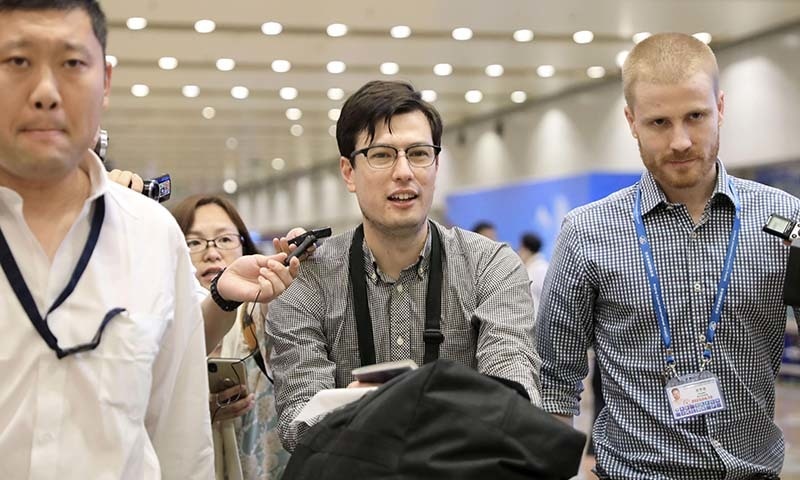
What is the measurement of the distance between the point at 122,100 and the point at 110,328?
1920cm

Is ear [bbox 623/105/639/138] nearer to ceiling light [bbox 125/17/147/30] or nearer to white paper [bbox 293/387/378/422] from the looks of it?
white paper [bbox 293/387/378/422]

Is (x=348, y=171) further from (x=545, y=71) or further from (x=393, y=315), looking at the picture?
(x=545, y=71)

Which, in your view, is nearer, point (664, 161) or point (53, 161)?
point (53, 161)

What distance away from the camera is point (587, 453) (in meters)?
8.30

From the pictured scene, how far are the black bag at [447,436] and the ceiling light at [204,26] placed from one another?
1221 centimetres

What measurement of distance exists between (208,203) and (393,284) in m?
1.69

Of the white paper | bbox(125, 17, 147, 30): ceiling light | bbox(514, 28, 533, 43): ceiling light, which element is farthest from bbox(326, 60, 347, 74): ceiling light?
the white paper

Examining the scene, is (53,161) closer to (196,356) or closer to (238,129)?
(196,356)

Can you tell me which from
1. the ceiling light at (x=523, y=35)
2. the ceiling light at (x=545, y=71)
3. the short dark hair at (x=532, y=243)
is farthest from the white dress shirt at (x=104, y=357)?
the ceiling light at (x=545, y=71)

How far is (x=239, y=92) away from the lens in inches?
774

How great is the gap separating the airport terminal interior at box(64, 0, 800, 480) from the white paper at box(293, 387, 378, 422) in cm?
620

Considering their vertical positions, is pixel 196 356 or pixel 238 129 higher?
pixel 238 129

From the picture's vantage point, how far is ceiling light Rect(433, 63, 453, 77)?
56.2 ft

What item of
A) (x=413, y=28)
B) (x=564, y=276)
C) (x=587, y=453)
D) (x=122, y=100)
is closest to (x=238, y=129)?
(x=122, y=100)
